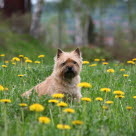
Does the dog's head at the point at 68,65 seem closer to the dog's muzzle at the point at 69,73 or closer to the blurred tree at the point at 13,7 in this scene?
the dog's muzzle at the point at 69,73

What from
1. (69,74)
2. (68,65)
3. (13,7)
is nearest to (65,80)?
(69,74)

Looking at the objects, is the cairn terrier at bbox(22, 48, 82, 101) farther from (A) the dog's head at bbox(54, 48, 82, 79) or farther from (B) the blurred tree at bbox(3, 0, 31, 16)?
(B) the blurred tree at bbox(3, 0, 31, 16)

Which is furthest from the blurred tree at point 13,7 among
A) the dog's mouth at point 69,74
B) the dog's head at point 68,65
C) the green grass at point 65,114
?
the dog's mouth at point 69,74

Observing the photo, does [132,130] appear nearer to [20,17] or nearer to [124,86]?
[124,86]

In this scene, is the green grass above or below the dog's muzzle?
below

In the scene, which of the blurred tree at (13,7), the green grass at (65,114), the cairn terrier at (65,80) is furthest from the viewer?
the blurred tree at (13,7)

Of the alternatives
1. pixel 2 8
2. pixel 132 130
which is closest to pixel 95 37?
pixel 2 8

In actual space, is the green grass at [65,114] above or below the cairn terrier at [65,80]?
below

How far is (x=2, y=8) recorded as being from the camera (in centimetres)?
2595

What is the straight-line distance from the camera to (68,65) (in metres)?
7.05

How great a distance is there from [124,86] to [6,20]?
16665 mm

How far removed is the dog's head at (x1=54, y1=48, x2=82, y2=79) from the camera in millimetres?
7019

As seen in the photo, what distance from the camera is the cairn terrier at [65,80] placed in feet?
22.7

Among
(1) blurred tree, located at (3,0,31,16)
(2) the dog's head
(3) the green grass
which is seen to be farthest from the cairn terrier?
(1) blurred tree, located at (3,0,31,16)
